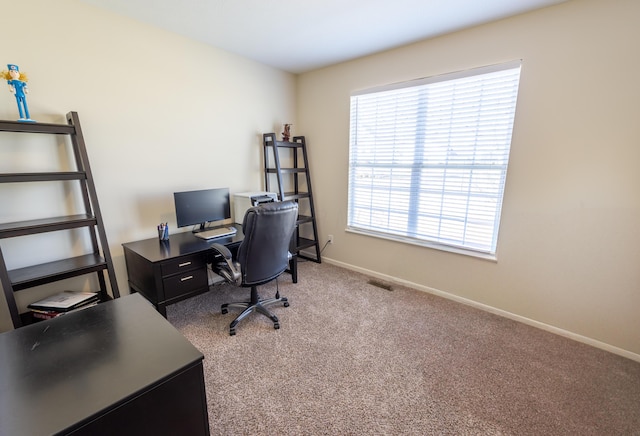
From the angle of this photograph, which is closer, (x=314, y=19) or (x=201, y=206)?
(x=314, y=19)

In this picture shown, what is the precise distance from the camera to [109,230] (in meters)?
2.31

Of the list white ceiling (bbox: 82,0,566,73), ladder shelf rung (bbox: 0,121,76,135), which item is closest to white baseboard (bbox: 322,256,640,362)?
white ceiling (bbox: 82,0,566,73)

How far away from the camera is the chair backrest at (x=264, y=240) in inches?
77.9

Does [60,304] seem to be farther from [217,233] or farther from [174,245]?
[217,233]

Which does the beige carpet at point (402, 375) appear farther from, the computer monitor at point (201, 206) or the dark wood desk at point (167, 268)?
the computer monitor at point (201, 206)

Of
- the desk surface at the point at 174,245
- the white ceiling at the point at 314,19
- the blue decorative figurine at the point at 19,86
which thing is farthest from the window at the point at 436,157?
the blue decorative figurine at the point at 19,86

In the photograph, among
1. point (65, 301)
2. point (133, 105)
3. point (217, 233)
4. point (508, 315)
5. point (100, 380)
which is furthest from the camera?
point (217, 233)

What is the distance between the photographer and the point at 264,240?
2.07 m

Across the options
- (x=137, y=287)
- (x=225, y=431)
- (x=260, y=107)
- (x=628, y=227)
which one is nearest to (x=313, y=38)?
(x=260, y=107)

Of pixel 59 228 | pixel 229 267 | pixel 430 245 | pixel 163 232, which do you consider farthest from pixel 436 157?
pixel 59 228

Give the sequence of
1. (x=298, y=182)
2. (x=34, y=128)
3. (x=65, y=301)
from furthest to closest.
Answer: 1. (x=298, y=182)
2. (x=65, y=301)
3. (x=34, y=128)

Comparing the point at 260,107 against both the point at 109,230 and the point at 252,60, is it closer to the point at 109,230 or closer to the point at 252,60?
the point at 252,60

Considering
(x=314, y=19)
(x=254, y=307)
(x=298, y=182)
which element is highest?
(x=314, y=19)

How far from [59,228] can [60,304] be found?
0.55 metres
